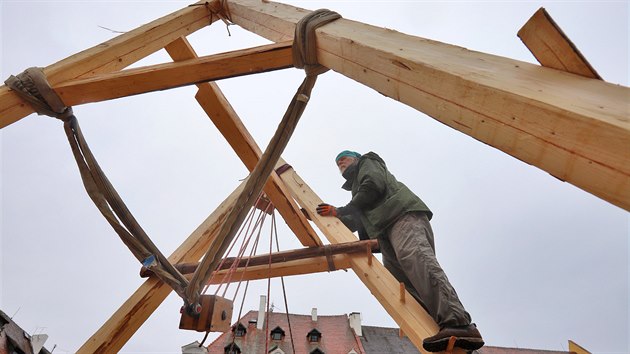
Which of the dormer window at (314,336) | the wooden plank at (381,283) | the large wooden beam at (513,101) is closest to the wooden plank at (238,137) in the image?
the wooden plank at (381,283)

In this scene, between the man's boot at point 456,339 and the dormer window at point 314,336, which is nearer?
the man's boot at point 456,339

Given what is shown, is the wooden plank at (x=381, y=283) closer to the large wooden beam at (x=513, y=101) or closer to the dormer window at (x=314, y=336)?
the large wooden beam at (x=513, y=101)

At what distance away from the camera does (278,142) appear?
1.78 meters

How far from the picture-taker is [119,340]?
2490 millimetres

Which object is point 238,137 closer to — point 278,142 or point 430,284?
point 278,142

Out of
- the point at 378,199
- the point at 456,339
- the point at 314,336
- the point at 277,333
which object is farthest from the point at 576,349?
the point at 456,339

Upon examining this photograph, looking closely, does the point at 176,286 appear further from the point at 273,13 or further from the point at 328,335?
the point at 328,335

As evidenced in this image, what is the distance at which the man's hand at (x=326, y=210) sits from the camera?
3338mm

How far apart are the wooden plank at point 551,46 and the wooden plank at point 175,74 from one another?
101 centimetres

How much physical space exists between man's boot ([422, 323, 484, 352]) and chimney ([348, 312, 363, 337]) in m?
14.8

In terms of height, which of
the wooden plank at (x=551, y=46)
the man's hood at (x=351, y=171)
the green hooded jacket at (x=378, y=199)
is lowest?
the wooden plank at (x=551, y=46)

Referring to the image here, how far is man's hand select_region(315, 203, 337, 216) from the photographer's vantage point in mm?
3338

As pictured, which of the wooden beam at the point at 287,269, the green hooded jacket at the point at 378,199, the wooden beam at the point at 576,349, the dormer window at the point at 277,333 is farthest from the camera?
the wooden beam at the point at 576,349

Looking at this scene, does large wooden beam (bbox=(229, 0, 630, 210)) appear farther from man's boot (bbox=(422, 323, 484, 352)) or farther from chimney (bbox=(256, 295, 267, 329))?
chimney (bbox=(256, 295, 267, 329))
